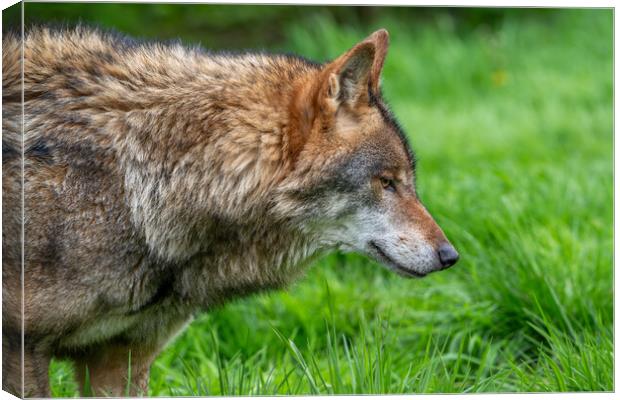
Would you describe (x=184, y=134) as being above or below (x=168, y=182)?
above

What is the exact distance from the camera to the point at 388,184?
361cm

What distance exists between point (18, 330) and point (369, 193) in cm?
129

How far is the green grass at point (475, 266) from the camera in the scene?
3.97 meters

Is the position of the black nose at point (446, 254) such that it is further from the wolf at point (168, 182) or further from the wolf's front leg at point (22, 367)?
the wolf's front leg at point (22, 367)

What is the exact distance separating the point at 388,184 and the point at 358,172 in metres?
0.15

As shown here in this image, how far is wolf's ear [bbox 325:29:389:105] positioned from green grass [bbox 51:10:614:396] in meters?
0.78

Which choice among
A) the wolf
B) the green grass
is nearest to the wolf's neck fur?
the wolf

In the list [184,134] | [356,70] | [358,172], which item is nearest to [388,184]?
[358,172]

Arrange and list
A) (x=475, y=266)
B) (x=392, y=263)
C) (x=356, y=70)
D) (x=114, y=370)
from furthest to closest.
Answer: (x=475, y=266), (x=114, y=370), (x=392, y=263), (x=356, y=70)

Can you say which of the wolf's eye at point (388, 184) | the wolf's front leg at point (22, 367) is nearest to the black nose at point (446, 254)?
the wolf's eye at point (388, 184)

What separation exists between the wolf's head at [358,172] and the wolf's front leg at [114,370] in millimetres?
847

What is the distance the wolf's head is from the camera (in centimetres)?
346

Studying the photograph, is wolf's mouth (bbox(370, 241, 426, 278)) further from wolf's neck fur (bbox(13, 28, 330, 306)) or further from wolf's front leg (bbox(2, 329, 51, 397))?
wolf's front leg (bbox(2, 329, 51, 397))

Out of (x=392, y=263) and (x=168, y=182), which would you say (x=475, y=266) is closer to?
(x=392, y=263)
